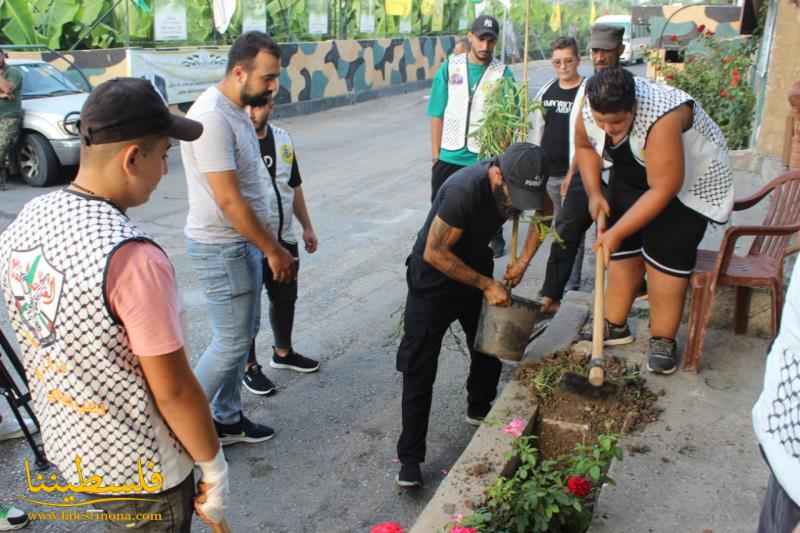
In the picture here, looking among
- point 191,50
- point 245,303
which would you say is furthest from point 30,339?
point 191,50

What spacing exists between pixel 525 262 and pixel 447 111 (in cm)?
251

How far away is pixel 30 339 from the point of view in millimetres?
1942

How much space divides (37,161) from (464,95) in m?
6.35

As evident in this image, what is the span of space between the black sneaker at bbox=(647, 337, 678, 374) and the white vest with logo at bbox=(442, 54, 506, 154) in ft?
7.55

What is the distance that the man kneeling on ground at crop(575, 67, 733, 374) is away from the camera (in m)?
3.70

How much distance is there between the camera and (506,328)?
12.2ft

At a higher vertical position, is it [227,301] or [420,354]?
[227,301]

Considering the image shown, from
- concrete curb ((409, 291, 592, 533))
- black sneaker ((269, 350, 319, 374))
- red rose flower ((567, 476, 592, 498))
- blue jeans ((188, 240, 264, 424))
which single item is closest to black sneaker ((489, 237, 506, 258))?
concrete curb ((409, 291, 592, 533))

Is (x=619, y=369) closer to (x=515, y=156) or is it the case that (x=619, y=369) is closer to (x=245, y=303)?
(x=515, y=156)

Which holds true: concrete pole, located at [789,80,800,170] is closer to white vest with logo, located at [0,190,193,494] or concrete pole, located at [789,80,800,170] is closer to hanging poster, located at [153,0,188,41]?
white vest with logo, located at [0,190,193,494]

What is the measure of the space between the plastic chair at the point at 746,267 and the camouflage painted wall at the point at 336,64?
36.4ft

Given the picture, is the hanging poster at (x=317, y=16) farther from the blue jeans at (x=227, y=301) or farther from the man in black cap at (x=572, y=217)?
the blue jeans at (x=227, y=301)

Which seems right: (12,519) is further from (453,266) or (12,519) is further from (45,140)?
(45,140)

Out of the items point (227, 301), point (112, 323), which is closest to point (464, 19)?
point (227, 301)
